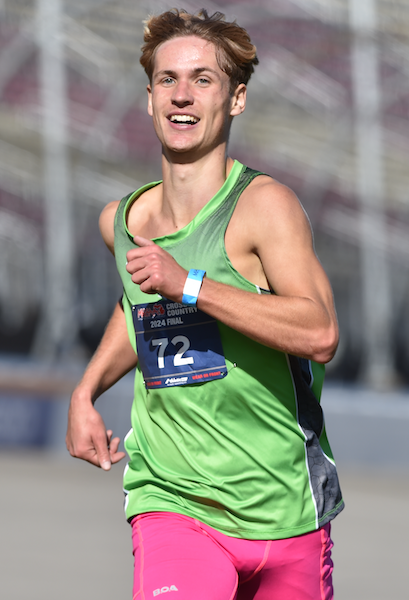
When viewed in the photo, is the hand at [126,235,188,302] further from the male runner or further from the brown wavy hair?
the brown wavy hair

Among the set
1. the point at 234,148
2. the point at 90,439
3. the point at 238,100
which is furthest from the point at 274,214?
the point at 234,148

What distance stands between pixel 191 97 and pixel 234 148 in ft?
26.7

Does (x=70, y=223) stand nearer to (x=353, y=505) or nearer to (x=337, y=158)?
(x=337, y=158)

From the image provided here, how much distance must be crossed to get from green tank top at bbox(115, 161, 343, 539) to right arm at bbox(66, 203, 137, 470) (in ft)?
0.78

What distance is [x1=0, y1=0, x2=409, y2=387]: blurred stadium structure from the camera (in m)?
8.41

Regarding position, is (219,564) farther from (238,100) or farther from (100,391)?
(238,100)

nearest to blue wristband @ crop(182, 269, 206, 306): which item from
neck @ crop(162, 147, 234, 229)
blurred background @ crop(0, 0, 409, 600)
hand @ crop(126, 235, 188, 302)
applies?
hand @ crop(126, 235, 188, 302)

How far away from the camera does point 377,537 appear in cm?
607

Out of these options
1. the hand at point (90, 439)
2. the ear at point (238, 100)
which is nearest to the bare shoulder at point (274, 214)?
the ear at point (238, 100)

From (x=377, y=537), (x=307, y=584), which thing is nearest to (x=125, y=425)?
(x=377, y=537)

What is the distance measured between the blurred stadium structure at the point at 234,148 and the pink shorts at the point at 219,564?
563 cm

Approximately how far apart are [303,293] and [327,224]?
687 cm

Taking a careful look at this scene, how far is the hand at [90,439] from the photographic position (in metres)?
2.74

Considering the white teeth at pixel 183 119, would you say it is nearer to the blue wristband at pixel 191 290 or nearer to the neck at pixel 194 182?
the neck at pixel 194 182
